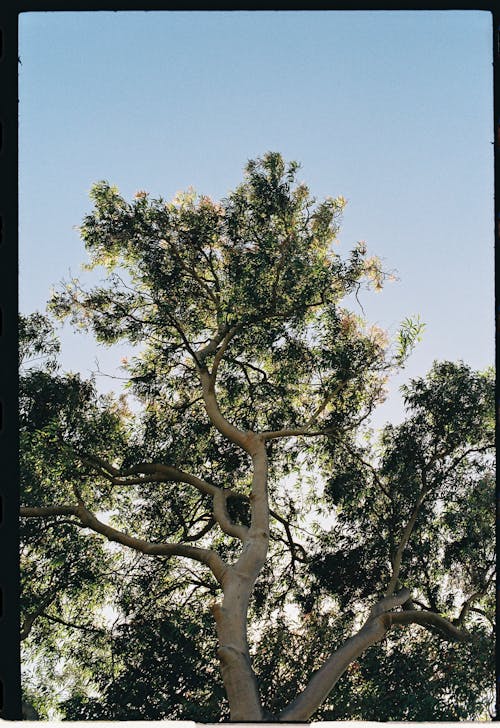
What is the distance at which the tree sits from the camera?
6.88 metres

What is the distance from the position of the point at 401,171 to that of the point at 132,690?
4.98m

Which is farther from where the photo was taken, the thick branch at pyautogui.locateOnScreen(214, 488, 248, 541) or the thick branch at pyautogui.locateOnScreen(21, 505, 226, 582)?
the thick branch at pyautogui.locateOnScreen(214, 488, 248, 541)

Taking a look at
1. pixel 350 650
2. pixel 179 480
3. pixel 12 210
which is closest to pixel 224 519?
pixel 179 480

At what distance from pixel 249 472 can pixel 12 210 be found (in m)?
5.72

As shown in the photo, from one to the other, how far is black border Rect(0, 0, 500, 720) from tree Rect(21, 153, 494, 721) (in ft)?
15.2

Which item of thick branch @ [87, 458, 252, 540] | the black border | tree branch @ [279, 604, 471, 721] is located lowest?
the black border

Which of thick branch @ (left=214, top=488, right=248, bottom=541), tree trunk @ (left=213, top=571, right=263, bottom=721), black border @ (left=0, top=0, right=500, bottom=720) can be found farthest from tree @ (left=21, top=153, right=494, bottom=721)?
black border @ (left=0, top=0, right=500, bottom=720)

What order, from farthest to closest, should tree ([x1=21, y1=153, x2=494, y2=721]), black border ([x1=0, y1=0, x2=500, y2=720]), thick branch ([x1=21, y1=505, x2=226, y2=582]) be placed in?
tree ([x1=21, y1=153, x2=494, y2=721]) → thick branch ([x1=21, y1=505, x2=226, y2=582]) → black border ([x1=0, y1=0, x2=500, y2=720])

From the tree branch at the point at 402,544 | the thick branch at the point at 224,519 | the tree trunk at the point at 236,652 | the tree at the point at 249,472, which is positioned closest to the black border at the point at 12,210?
the tree trunk at the point at 236,652

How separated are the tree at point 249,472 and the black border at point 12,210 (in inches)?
182

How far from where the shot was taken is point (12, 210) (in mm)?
2035

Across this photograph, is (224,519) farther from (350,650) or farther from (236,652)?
(350,650)

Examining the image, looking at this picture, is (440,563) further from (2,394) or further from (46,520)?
(2,394)

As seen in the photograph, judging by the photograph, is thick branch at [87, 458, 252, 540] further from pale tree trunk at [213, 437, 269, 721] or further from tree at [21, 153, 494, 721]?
pale tree trunk at [213, 437, 269, 721]
